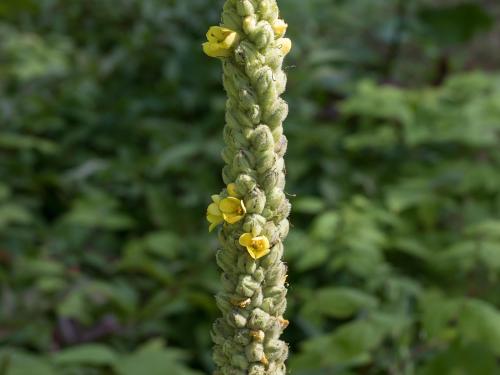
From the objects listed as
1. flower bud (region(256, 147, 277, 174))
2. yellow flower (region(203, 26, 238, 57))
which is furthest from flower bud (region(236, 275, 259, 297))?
yellow flower (region(203, 26, 238, 57))

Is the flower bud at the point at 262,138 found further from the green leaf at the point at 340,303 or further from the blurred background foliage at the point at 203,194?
the green leaf at the point at 340,303

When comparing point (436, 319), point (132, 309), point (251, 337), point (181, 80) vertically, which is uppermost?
point (181, 80)

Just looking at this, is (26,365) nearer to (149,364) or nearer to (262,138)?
(149,364)

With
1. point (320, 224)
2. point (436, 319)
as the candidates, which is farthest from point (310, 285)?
point (436, 319)

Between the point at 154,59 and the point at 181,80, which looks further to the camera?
the point at 154,59

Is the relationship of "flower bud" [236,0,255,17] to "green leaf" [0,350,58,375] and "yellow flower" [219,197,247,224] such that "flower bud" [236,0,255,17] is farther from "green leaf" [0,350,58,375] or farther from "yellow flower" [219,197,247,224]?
"green leaf" [0,350,58,375]

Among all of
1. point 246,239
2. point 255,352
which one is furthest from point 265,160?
point 255,352

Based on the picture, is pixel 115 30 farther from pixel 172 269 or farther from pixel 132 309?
pixel 132 309
